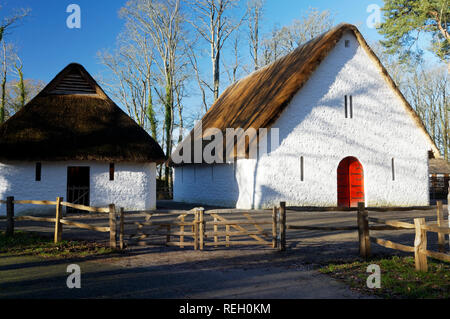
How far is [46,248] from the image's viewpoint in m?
9.10

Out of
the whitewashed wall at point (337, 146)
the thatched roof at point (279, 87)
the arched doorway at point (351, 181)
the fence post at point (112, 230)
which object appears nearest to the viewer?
the fence post at point (112, 230)

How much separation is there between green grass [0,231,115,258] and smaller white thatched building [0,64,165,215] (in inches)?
275

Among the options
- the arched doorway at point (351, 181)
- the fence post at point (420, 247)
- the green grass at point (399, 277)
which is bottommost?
the green grass at point (399, 277)

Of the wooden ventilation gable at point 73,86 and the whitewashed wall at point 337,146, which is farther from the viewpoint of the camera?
the wooden ventilation gable at point 73,86

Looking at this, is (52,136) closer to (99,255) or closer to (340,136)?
(99,255)

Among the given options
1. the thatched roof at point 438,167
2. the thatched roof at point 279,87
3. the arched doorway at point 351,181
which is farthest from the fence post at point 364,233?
the thatched roof at point 438,167

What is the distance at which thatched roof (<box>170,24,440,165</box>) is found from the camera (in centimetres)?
1868

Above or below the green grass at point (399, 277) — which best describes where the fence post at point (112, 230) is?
above

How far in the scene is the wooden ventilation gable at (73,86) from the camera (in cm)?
1978

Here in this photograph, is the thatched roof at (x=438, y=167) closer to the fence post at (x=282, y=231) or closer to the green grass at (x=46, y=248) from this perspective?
the fence post at (x=282, y=231)

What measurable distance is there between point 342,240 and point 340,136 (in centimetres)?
1077

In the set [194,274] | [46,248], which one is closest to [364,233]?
[194,274]

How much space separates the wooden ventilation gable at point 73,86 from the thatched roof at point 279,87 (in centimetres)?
766
